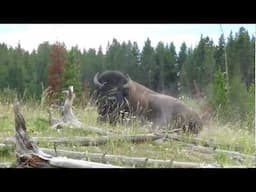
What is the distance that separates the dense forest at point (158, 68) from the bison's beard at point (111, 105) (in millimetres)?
446

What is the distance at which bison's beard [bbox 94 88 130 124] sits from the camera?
470 centimetres

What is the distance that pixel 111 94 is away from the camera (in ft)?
16.8

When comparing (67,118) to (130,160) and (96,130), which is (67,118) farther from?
(130,160)

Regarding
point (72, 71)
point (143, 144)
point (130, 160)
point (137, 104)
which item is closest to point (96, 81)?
point (72, 71)

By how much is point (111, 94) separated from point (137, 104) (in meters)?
0.31

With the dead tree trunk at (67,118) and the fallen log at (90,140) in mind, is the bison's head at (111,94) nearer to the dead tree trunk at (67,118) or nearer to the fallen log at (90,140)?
the dead tree trunk at (67,118)

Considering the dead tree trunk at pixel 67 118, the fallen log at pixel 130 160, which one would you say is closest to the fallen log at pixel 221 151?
the fallen log at pixel 130 160

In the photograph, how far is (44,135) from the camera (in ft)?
13.9

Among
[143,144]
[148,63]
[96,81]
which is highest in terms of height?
[148,63]

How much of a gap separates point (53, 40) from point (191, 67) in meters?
0.96

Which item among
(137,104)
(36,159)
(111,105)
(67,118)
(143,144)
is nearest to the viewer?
(36,159)

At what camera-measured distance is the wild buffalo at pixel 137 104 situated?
4508 millimetres
